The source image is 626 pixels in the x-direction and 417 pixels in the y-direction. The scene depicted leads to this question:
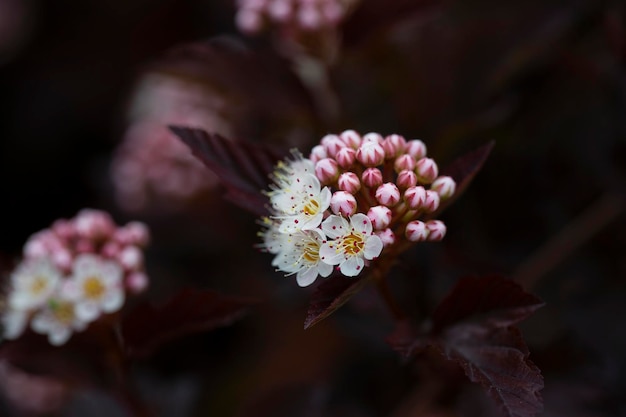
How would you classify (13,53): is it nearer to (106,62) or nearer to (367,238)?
(106,62)

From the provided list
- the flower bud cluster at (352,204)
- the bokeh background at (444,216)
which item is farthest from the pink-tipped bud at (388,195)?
the bokeh background at (444,216)

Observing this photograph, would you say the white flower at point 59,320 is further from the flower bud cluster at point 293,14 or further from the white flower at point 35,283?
the flower bud cluster at point 293,14

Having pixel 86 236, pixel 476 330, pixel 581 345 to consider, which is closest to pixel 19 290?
pixel 86 236

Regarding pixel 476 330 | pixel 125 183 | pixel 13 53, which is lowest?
pixel 476 330

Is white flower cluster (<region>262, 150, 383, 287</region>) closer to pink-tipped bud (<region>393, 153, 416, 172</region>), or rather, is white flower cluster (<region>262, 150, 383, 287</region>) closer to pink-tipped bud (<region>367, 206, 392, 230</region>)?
pink-tipped bud (<region>367, 206, 392, 230</region>)

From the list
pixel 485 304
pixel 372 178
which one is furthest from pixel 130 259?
pixel 485 304

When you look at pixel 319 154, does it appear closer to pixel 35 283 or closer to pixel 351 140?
pixel 351 140
